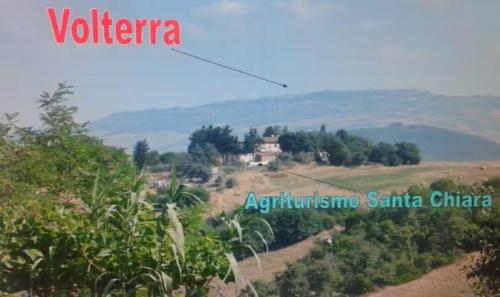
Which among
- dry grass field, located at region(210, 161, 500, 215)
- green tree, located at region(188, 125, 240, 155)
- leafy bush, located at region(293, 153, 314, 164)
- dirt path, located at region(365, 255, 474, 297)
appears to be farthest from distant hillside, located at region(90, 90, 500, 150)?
dirt path, located at region(365, 255, 474, 297)

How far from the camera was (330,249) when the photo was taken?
4.79 metres

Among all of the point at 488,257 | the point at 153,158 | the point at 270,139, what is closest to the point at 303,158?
the point at 270,139

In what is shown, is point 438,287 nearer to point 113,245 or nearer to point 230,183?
point 230,183

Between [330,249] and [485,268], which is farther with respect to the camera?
[330,249]

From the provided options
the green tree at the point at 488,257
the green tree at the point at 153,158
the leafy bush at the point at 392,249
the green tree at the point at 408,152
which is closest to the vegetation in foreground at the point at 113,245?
the green tree at the point at 153,158

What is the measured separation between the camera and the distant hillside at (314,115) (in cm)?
478

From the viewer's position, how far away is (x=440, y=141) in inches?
214

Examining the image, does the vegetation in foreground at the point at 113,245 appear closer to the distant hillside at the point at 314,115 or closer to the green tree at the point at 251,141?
the distant hillside at the point at 314,115

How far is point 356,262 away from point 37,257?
8.07ft

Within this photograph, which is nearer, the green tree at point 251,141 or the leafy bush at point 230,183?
the leafy bush at point 230,183

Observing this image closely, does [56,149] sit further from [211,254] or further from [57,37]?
[211,254]

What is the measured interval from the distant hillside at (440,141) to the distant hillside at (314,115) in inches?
3.4

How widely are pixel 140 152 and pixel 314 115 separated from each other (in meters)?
1.52

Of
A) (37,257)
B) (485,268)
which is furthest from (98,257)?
(485,268)
